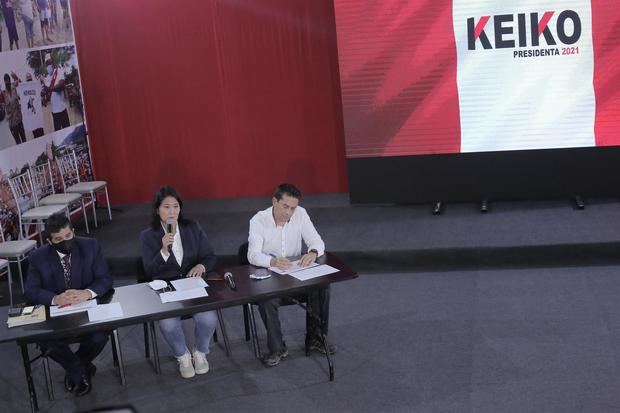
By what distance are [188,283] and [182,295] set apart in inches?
8.1

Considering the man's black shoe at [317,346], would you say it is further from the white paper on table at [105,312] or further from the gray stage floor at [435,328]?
the white paper on table at [105,312]

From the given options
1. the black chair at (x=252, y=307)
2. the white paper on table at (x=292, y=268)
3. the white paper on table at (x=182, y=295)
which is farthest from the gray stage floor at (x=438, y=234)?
the white paper on table at (x=182, y=295)

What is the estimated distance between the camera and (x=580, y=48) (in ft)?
23.5

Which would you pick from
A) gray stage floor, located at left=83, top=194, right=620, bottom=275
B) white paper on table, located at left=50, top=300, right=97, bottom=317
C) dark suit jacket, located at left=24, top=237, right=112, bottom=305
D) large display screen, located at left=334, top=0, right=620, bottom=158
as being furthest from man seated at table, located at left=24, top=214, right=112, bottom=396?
large display screen, located at left=334, top=0, right=620, bottom=158

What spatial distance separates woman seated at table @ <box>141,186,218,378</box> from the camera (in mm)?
4910

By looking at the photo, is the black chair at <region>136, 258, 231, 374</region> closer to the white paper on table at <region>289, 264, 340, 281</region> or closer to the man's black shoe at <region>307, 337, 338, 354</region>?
the man's black shoe at <region>307, 337, 338, 354</region>

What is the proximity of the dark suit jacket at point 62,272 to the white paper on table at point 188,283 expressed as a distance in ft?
1.34

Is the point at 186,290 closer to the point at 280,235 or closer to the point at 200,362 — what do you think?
the point at 200,362

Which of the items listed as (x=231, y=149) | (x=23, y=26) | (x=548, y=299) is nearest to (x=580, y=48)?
(x=548, y=299)

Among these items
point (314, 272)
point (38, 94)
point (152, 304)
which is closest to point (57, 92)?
point (38, 94)

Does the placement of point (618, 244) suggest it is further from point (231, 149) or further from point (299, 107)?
point (231, 149)

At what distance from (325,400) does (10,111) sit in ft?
14.1

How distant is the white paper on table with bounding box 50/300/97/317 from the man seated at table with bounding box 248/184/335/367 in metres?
0.99

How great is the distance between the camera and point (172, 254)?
504 centimetres
